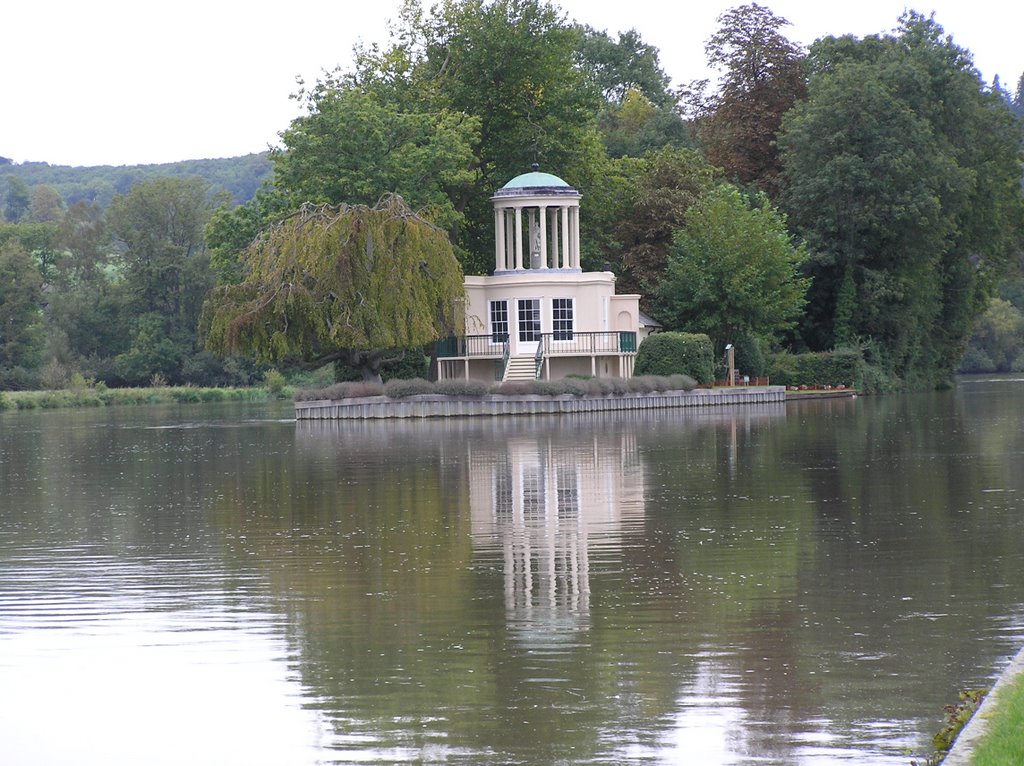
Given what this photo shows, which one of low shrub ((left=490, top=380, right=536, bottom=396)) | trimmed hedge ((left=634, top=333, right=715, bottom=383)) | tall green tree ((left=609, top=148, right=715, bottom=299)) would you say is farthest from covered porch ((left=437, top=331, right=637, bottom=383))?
tall green tree ((left=609, top=148, right=715, bottom=299))

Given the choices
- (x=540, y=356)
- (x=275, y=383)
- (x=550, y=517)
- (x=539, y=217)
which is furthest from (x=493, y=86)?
(x=550, y=517)

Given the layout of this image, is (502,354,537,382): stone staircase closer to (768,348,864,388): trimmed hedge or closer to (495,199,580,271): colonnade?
(495,199,580,271): colonnade

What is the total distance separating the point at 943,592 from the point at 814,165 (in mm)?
51222

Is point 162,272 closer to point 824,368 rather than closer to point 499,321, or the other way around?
point 499,321

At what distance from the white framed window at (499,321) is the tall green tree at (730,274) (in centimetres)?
743

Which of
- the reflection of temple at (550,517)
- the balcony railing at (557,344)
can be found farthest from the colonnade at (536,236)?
the reflection of temple at (550,517)

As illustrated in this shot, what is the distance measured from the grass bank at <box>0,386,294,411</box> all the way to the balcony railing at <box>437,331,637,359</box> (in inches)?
1262

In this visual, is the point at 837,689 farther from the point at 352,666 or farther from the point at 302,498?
the point at 302,498

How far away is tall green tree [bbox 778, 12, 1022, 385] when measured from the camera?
194ft

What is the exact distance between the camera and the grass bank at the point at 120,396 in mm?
78062

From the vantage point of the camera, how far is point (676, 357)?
52812 millimetres

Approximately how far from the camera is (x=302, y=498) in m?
21.2

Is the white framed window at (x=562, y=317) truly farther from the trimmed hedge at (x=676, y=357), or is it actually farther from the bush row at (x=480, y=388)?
the bush row at (x=480, y=388)

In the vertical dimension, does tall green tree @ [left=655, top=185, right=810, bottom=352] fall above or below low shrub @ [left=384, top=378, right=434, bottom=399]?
above
